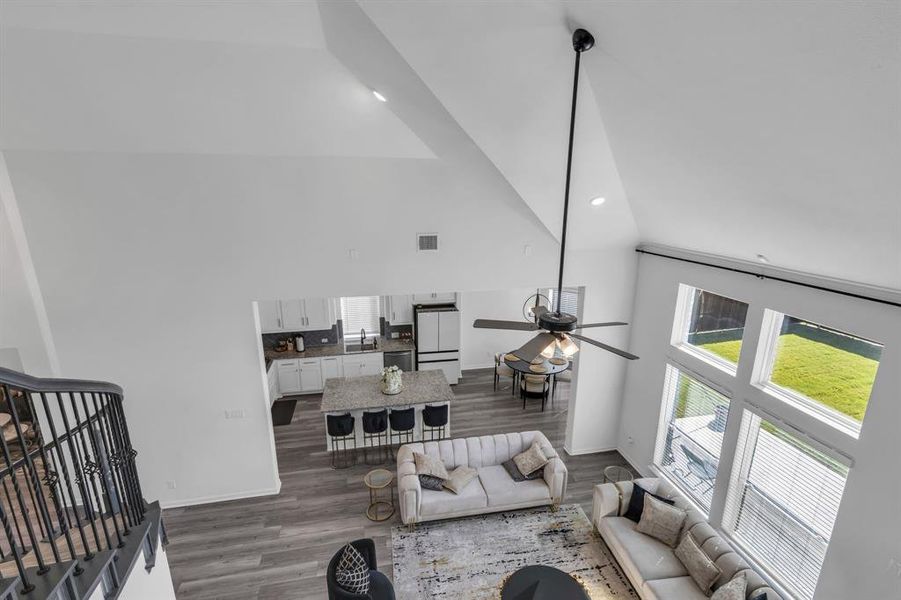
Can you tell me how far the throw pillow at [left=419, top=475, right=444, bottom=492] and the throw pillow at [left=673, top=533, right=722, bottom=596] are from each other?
2.79 meters

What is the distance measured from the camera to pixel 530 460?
233 inches

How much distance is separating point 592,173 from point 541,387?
5266 mm

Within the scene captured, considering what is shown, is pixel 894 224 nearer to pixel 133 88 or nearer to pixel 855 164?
pixel 855 164

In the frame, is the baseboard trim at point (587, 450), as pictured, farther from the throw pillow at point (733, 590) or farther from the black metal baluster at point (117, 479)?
the black metal baluster at point (117, 479)

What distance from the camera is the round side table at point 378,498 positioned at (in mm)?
5629

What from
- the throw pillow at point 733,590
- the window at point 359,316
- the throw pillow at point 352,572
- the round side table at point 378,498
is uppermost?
the window at point 359,316

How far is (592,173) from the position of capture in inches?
181

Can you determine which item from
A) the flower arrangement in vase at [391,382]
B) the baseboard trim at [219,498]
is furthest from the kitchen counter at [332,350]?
the baseboard trim at [219,498]

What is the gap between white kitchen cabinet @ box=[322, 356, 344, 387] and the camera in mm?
8984

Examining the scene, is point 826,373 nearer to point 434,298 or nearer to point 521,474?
point 521,474

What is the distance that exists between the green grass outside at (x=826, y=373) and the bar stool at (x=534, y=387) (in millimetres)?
4565

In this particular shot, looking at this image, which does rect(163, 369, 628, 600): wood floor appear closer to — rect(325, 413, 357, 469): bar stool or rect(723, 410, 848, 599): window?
rect(325, 413, 357, 469): bar stool

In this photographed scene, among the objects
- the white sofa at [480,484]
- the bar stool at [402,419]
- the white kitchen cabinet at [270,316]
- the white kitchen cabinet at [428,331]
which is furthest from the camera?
the white kitchen cabinet at [428,331]

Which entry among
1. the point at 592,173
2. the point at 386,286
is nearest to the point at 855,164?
the point at 592,173
